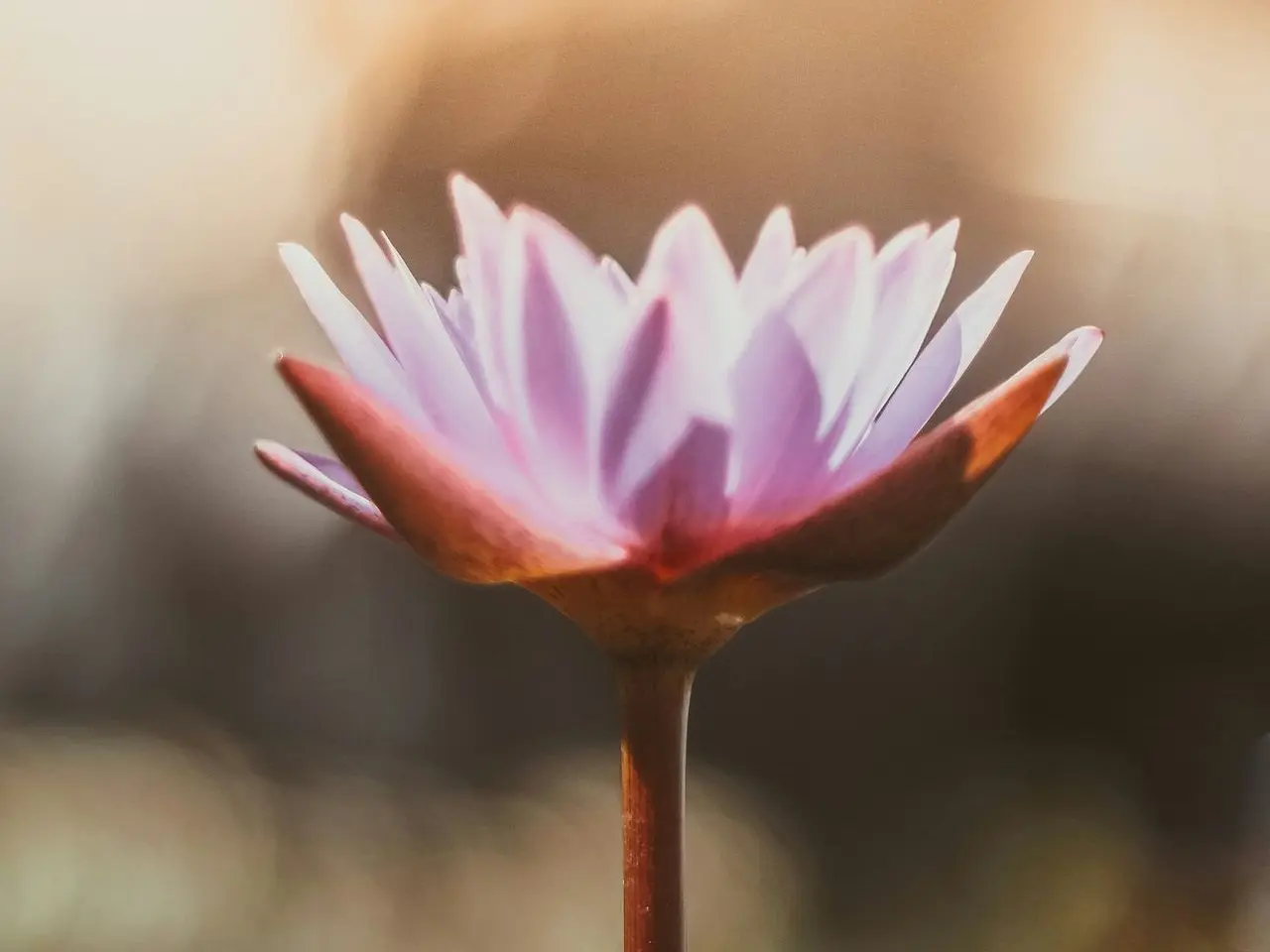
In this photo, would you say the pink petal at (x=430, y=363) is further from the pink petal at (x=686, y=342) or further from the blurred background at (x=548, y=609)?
the blurred background at (x=548, y=609)

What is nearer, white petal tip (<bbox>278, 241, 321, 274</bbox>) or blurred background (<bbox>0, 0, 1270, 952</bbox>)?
white petal tip (<bbox>278, 241, 321, 274</bbox>)

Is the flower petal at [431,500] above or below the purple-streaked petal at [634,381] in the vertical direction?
below

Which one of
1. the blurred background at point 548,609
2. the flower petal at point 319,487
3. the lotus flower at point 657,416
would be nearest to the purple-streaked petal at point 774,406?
the lotus flower at point 657,416

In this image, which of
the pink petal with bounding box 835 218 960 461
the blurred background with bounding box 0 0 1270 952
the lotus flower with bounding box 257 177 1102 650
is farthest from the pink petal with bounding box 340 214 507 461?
the blurred background with bounding box 0 0 1270 952

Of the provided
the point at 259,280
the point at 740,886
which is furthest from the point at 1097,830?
the point at 259,280

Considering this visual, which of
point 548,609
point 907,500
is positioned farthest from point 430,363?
point 548,609

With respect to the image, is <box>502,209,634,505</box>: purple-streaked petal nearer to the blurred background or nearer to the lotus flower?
the lotus flower

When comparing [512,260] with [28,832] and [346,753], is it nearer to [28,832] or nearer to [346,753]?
[346,753]
